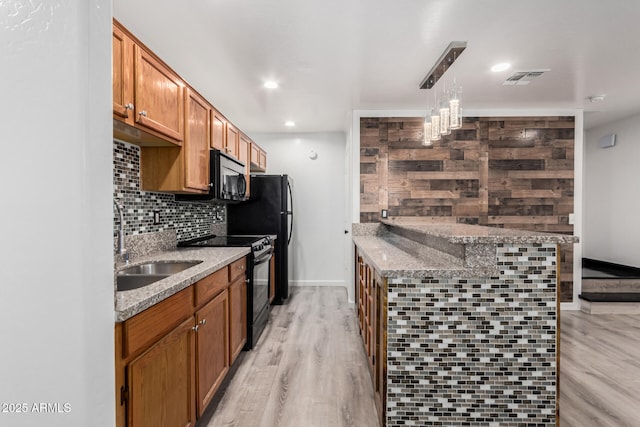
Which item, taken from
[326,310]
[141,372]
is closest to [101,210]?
[141,372]

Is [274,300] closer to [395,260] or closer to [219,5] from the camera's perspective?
[395,260]

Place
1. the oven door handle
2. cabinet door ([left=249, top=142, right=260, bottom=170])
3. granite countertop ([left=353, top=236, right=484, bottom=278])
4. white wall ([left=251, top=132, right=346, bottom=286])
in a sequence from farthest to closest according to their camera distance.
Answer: white wall ([left=251, top=132, right=346, bottom=286]) < cabinet door ([left=249, top=142, right=260, bottom=170]) < the oven door handle < granite countertop ([left=353, top=236, right=484, bottom=278])

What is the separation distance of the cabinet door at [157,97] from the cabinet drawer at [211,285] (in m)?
0.89

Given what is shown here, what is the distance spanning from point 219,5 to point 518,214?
383 cm

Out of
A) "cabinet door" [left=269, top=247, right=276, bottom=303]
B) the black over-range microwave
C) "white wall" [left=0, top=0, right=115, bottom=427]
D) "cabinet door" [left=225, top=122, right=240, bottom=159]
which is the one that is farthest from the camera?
"cabinet door" [left=269, top=247, right=276, bottom=303]

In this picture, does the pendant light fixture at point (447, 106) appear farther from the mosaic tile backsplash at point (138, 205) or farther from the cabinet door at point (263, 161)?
the cabinet door at point (263, 161)

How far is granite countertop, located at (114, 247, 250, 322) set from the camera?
110cm

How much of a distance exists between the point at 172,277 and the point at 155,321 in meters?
0.32

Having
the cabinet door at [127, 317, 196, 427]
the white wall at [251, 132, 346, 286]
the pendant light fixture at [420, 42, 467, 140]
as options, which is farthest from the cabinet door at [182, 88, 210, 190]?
the white wall at [251, 132, 346, 286]

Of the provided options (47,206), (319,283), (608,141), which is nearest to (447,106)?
(47,206)

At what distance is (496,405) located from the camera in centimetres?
163

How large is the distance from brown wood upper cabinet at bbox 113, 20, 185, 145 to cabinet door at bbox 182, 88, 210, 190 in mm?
75

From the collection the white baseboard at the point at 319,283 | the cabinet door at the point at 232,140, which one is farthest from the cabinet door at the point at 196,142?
the white baseboard at the point at 319,283

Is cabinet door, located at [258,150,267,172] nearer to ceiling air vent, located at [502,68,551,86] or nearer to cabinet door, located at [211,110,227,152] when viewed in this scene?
cabinet door, located at [211,110,227,152]
